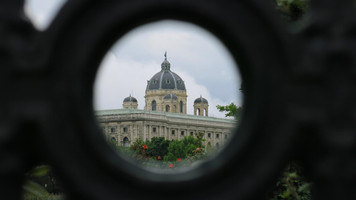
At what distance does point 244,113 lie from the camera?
2395 millimetres

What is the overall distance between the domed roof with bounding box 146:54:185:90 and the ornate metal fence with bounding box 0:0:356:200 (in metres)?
122

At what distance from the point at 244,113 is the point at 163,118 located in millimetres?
104683

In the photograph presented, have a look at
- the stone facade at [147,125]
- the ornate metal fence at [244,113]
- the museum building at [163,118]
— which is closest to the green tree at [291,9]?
the ornate metal fence at [244,113]

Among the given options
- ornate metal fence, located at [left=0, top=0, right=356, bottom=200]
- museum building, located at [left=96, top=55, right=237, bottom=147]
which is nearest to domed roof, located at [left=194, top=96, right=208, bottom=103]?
museum building, located at [left=96, top=55, right=237, bottom=147]

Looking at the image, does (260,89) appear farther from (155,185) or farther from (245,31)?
(155,185)

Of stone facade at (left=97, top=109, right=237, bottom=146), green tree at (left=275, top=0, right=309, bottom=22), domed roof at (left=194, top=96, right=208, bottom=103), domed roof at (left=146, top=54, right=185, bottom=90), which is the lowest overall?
green tree at (left=275, top=0, right=309, bottom=22)

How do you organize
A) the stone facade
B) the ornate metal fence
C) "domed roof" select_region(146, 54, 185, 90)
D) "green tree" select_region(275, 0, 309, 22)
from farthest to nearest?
1. "domed roof" select_region(146, 54, 185, 90)
2. the stone facade
3. "green tree" select_region(275, 0, 309, 22)
4. the ornate metal fence

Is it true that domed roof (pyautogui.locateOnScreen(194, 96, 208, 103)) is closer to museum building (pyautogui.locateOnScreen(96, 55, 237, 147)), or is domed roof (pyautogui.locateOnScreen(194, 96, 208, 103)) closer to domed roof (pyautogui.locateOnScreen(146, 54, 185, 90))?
museum building (pyautogui.locateOnScreen(96, 55, 237, 147))

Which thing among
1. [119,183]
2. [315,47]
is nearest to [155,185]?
[119,183]

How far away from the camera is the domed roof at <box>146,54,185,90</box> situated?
12519 centimetres

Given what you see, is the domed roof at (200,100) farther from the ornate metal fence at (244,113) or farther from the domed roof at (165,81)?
the ornate metal fence at (244,113)

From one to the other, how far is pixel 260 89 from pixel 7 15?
3.17 feet

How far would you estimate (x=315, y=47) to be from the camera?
2.34 metres

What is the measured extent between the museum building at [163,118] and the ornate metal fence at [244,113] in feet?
289
